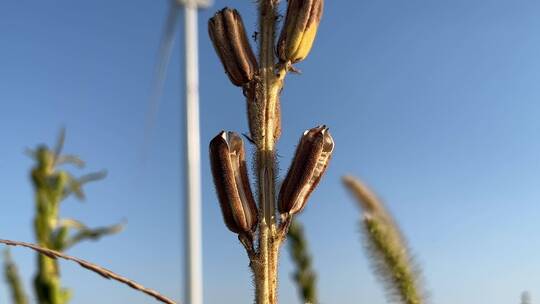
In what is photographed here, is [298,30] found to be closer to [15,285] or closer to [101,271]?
[101,271]

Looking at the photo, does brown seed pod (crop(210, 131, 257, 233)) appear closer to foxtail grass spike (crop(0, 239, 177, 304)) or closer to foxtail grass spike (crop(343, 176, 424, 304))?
foxtail grass spike (crop(0, 239, 177, 304))

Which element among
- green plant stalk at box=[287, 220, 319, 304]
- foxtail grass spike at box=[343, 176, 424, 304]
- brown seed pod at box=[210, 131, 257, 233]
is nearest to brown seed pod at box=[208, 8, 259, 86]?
brown seed pod at box=[210, 131, 257, 233]

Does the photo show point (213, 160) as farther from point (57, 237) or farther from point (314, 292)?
point (57, 237)

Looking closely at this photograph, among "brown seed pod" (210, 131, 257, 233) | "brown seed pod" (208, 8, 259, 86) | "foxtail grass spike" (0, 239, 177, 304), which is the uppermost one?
"brown seed pod" (208, 8, 259, 86)

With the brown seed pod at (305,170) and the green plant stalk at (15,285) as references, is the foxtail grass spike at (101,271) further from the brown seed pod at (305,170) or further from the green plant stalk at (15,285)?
the green plant stalk at (15,285)

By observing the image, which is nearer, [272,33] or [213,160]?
[213,160]

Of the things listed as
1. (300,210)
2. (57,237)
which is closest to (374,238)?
(300,210)

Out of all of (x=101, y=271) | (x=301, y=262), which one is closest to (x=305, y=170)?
(x=101, y=271)
